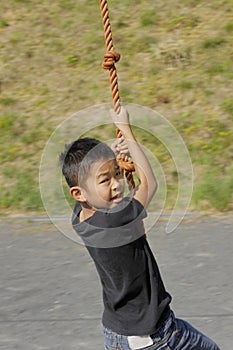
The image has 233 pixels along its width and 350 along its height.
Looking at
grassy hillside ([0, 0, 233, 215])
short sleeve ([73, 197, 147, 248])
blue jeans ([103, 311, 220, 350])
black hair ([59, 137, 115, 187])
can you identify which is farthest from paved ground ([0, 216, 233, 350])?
black hair ([59, 137, 115, 187])

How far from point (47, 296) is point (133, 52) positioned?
13.7ft

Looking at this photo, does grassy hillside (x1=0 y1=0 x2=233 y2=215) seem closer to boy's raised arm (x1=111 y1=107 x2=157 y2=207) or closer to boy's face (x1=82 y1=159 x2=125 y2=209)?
boy's raised arm (x1=111 y1=107 x2=157 y2=207)

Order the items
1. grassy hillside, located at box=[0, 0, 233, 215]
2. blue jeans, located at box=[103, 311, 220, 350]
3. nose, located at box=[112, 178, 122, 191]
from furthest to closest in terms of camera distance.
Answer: grassy hillside, located at box=[0, 0, 233, 215]
blue jeans, located at box=[103, 311, 220, 350]
nose, located at box=[112, 178, 122, 191]

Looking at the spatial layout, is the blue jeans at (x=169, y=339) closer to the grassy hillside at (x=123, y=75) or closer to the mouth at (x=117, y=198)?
the mouth at (x=117, y=198)

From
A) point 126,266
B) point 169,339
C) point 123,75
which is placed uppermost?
point 126,266

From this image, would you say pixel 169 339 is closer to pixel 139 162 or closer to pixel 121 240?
pixel 121 240

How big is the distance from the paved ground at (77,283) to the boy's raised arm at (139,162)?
5.28 feet

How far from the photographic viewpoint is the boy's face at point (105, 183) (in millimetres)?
2811

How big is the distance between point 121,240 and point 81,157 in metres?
0.32

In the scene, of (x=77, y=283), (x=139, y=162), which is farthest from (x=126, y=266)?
(x=77, y=283)

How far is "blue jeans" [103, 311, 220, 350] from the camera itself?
2.95m

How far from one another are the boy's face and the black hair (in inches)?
0.9

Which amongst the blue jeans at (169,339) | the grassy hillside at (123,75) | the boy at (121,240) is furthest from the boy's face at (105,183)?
the grassy hillside at (123,75)

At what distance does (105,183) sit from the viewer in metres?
2.81
